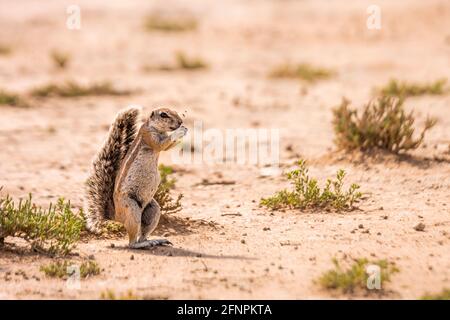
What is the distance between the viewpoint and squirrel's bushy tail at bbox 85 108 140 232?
7.21m

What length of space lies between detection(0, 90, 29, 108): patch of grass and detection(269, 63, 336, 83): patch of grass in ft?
15.6

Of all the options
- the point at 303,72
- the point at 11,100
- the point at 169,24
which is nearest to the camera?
the point at 11,100

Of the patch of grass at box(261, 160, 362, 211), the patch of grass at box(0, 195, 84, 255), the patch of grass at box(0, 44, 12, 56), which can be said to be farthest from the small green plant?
the patch of grass at box(0, 195, 84, 255)

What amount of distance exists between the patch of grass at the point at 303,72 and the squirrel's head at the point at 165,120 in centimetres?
892

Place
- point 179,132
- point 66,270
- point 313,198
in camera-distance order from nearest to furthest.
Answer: point 66,270, point 179,132, point 313,198

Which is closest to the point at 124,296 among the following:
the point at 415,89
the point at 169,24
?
the point at 415,89

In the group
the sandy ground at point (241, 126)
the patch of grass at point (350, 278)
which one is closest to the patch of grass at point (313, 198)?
the sandy ground at point (241, 126)

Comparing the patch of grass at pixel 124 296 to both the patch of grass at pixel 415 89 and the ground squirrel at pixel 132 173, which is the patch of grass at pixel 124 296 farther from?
the patch of grass at pixel 415 89

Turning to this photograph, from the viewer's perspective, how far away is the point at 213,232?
771 cm

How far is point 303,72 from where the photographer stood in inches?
630

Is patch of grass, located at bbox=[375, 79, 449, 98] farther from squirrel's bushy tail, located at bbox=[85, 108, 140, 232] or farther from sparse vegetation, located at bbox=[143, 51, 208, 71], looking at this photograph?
squirrel's bushy tail, located at bbox=[85, 108, 140, 232]

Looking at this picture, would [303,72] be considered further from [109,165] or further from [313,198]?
[109,165]

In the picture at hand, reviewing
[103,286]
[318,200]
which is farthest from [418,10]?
[103,286]

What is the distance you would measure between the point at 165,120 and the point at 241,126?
569 cm
